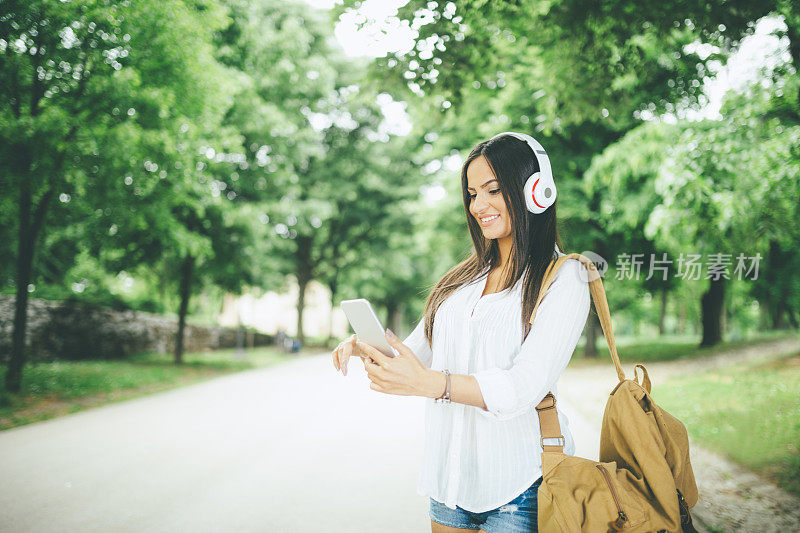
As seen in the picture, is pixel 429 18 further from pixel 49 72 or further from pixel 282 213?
pixel 282 213

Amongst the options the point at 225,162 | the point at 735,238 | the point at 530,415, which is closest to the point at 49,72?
A: the point at 225,162

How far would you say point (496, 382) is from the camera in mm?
1416

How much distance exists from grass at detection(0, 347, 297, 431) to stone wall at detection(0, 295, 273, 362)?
→ 0.56m

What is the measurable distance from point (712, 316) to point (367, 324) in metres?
19.4

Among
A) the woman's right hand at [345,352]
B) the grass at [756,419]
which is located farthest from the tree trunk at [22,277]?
the grass at [756,419]

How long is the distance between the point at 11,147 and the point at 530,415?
8.86 meters

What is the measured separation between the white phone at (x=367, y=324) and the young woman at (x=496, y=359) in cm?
5

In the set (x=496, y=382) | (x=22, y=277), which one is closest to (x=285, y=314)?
(x=22, y=277)

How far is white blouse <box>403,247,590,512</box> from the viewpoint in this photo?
1438mm

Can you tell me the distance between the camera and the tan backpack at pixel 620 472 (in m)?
1.40

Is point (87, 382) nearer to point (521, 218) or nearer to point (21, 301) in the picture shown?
point (21, 301)

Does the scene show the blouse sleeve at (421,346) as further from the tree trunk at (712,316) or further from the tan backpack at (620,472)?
the tree trunk at (712,316)
